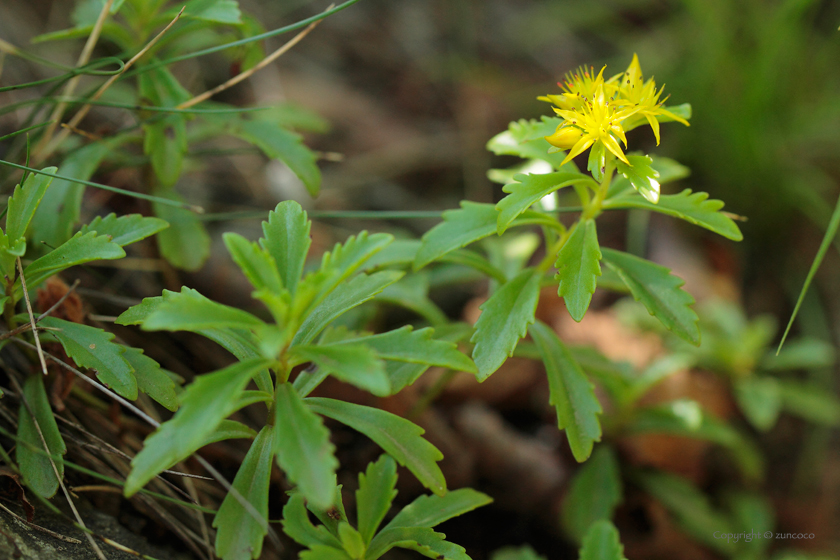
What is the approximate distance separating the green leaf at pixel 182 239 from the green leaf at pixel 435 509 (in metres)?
0.96

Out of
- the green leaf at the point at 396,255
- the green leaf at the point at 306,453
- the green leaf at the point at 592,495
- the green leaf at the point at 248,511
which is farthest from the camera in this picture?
the green leaf at the point at 592,495

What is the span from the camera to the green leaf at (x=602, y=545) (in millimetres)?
1326

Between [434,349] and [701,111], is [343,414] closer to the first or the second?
[434,349]

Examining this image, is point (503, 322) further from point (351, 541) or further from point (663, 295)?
point (351, 541)

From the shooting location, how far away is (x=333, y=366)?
1.00 meters

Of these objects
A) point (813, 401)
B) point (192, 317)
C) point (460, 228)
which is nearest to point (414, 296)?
point (460, 228)

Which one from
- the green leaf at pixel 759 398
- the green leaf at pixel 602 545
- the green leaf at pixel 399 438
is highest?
the green leaf at pixel 399 438

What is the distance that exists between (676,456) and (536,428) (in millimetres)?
545

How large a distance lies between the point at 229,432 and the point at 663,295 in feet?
3.27

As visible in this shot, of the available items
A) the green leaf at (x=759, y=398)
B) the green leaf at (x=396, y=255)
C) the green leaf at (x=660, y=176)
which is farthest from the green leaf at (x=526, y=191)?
the green leaf at (x=759, y=398)

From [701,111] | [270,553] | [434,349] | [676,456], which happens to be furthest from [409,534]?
[701,111]

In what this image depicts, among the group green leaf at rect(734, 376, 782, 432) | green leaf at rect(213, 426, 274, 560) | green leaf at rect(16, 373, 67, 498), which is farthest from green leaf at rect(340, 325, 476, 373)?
green leaf at rect(734, 376, 782, 432)

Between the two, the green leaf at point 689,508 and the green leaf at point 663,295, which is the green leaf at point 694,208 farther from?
the green leaf at point 689,508

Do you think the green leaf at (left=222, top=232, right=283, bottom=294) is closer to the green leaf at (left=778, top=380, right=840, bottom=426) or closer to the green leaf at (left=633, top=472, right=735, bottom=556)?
the green leaf at (left=633, top=472, right=735, bottom=556)
